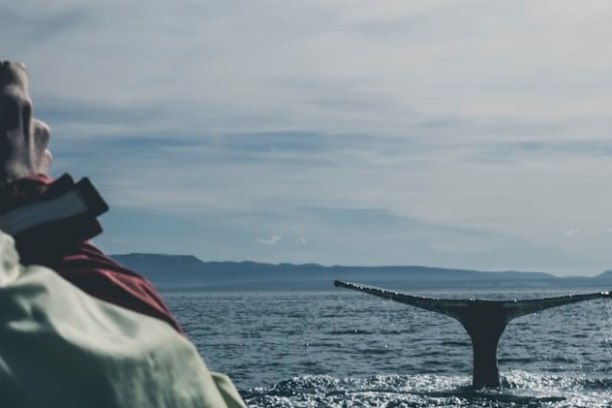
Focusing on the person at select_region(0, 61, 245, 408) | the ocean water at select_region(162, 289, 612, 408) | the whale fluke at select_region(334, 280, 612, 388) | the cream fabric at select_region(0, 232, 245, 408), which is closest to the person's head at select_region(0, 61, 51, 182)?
the person at select_region(0, 61, 245, 408)

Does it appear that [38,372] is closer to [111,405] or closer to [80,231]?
[111,405]

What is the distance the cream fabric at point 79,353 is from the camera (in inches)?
44.3

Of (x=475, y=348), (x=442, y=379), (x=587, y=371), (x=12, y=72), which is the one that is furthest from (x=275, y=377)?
(x=12, y=72)

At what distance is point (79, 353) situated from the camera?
3.78 feet

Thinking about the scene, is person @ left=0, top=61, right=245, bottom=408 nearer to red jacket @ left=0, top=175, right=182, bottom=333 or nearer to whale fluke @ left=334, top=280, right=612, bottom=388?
red jacket @ left=0, top=175, right=182, bottom=333

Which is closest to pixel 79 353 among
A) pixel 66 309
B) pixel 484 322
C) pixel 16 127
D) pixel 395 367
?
pixel 66 309

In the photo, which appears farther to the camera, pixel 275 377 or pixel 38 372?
pixel 275 377

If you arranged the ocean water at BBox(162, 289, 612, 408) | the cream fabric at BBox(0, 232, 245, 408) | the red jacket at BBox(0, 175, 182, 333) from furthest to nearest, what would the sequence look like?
the ocean water at BBox(162, 289, 612, 408) < the red jacket at BBox(0, 175, 182, 333) < the cream fabric at BBox(0, 232, 245, 408)

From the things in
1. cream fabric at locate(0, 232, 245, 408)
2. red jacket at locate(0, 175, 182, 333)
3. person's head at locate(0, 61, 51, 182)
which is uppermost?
person's head at locate(0, 61, 51, 182)

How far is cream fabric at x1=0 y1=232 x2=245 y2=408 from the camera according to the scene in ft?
3.69

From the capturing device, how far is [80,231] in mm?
1397

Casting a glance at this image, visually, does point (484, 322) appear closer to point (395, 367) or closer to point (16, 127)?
point (395, 367)

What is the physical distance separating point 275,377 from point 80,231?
30.4 meters

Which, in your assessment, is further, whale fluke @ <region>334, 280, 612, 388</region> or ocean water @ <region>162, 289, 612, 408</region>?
whale fluke @ <region>334, 280, 612, 388</region>
